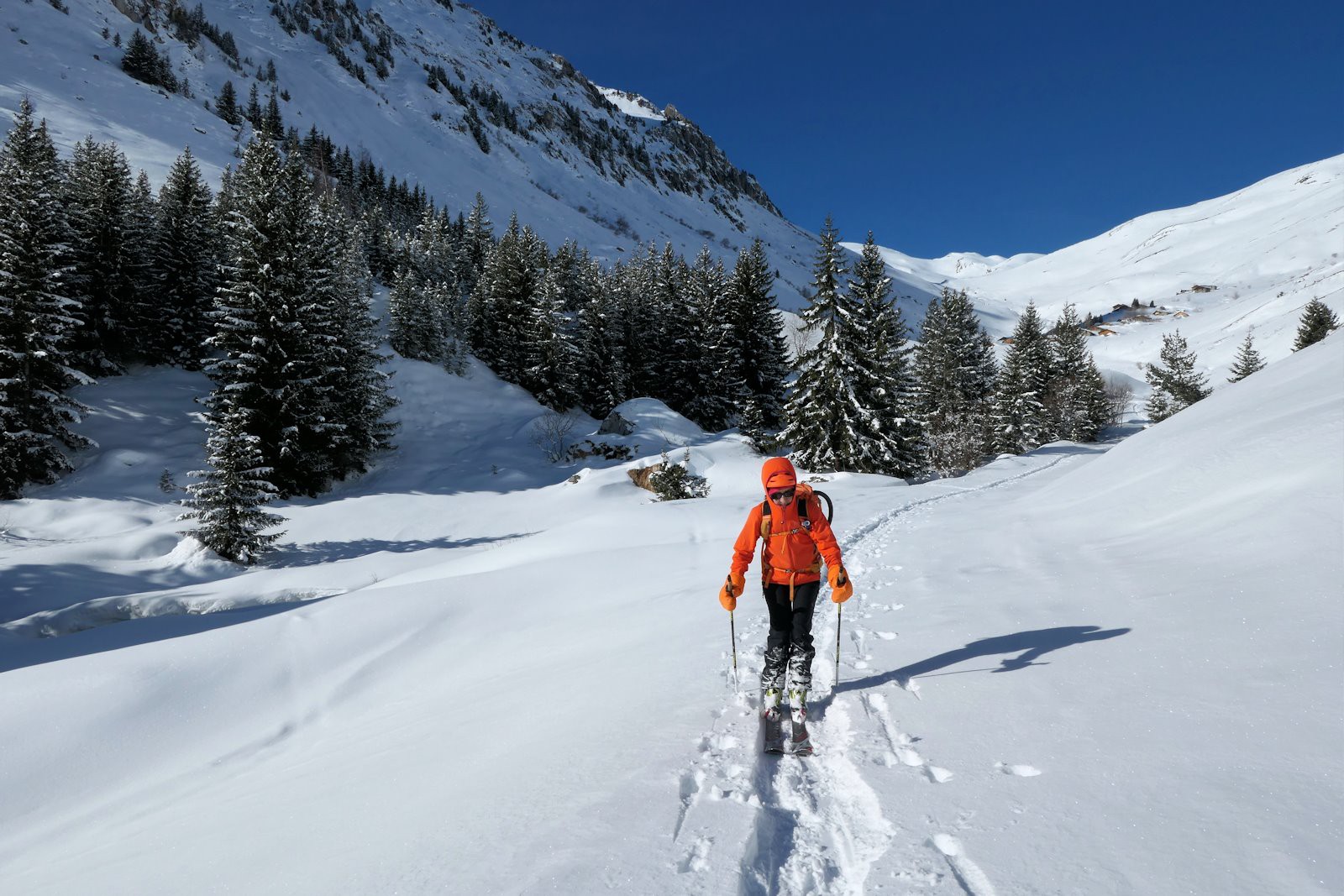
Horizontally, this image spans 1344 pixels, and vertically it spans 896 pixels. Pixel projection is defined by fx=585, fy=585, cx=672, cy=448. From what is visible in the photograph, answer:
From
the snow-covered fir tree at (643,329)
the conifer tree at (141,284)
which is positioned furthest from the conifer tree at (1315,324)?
the conifer tree at (141,284)

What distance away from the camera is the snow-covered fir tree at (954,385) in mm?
34281

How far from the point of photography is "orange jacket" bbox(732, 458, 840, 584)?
4.50m

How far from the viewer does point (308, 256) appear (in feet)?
84.7

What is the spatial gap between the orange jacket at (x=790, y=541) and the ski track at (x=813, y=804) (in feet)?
3.45

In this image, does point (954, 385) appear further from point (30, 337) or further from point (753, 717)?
point (30, 337)

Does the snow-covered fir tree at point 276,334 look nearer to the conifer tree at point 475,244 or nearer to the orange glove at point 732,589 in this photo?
the orange glove at point 732,589

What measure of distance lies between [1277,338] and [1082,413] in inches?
1369

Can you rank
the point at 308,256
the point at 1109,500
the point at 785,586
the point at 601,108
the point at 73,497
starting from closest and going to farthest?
the point at 785,586 → the point at 1109,500 → the point at 73,497 → the point at 308,256 → the point at 601,108

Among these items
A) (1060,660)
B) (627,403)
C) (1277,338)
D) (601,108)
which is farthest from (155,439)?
(601,108)

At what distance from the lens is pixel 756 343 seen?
3856cm

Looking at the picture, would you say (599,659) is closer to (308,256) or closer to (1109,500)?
(1109,500)

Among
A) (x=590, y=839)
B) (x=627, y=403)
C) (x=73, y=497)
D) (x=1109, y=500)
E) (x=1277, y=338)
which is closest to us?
(x=590, y=839)

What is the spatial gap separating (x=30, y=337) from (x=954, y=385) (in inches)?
1943

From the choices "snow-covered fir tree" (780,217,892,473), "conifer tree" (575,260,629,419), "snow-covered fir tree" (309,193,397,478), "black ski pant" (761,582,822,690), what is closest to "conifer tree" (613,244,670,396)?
"conifer tree" (575,260,629,419)
